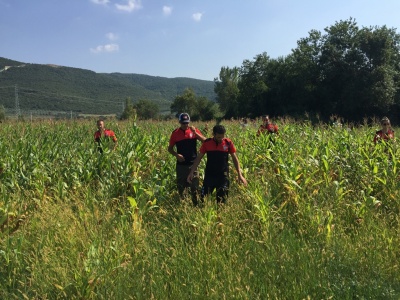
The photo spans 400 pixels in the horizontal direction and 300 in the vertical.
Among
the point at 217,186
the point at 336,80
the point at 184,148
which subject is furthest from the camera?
the point at 336,80

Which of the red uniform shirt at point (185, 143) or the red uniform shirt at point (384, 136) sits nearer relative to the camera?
the red uniform shirt at point (185, 143)

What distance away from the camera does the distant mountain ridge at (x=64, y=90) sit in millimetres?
99625

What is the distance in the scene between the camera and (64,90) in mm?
119375

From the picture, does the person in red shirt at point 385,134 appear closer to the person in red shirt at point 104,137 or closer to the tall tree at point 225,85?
the person in red shirt at point 104,137

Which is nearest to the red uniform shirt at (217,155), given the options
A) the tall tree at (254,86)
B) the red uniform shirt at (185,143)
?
the red uniform shirt at (185,143)

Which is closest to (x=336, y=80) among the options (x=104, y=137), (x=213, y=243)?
(x=104, y=137)

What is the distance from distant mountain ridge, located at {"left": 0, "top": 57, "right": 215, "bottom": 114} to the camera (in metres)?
99.6

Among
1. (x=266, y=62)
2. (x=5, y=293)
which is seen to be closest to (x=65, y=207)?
(x=5, y=293)

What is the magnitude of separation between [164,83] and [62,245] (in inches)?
6989

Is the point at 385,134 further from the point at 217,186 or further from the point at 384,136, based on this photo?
the point at 217,186

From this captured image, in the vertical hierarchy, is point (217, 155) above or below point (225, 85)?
below

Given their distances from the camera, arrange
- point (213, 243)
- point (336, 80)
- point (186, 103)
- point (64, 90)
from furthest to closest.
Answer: point (64, 90) < point (186, 103) < point (336, 80) < point (213, 243)

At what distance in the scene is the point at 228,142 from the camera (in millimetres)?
5465

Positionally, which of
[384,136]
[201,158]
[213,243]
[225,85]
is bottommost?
[213,243]
